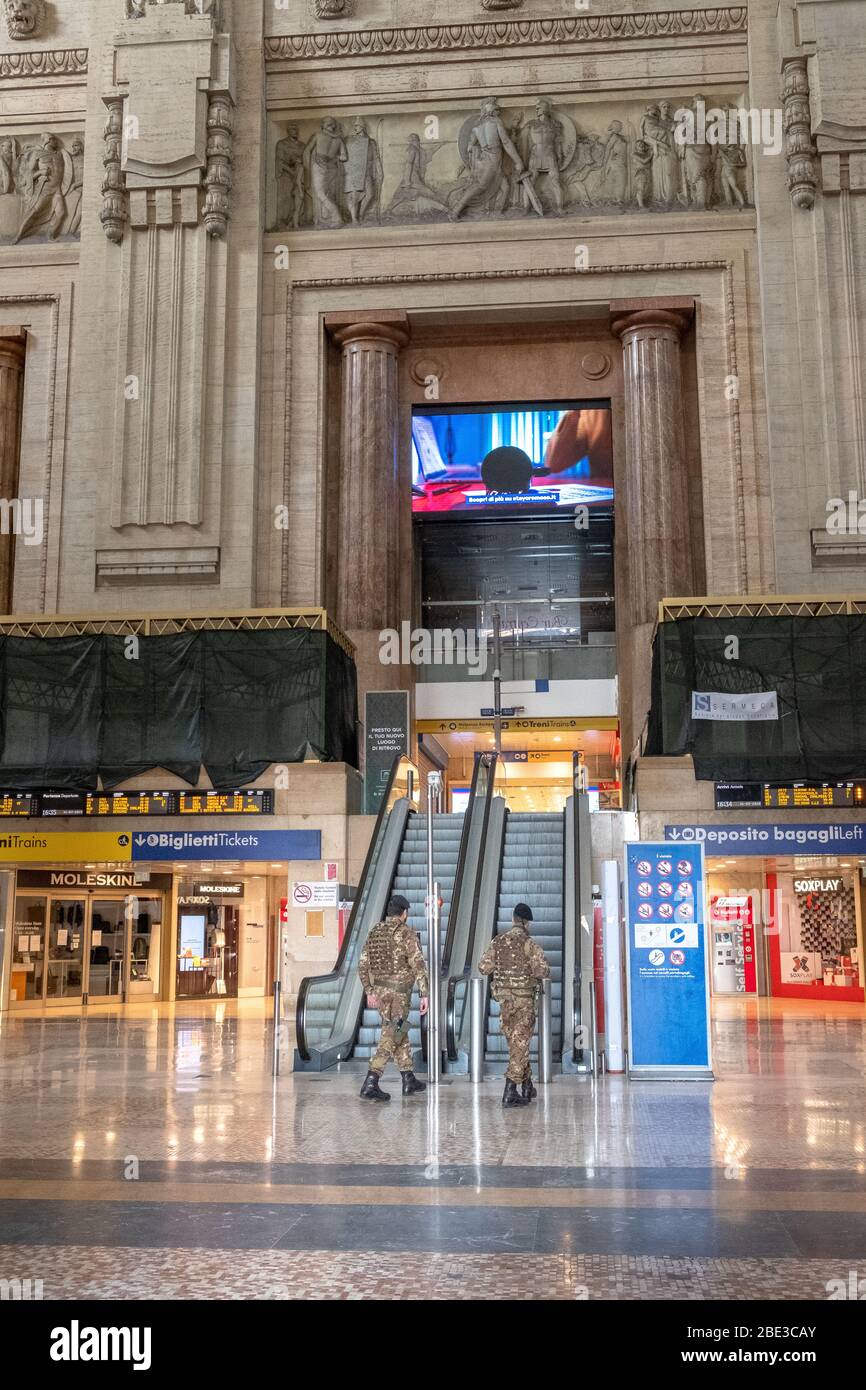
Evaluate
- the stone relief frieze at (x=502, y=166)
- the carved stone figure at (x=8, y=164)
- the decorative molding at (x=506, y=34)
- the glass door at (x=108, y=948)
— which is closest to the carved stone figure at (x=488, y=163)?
the stone relief frieze at (x=502, y=166)

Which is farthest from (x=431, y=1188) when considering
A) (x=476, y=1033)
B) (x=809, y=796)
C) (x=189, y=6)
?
(x=189, y=6)

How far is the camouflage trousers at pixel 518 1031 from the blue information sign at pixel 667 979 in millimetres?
1751

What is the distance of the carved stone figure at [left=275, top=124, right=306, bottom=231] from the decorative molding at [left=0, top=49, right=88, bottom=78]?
3975 millimetres

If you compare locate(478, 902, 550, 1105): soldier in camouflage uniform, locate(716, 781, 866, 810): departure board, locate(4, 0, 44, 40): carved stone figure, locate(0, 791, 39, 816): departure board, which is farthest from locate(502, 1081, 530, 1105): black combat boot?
locate(4, 0, 44, 40): carved stone figure

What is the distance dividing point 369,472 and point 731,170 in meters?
8.29

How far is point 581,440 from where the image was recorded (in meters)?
27.7

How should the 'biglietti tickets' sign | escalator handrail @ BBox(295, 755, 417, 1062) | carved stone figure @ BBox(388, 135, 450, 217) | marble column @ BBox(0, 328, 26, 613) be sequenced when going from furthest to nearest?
carved stone figure @ BBox(388, 135, 450, 217), marble column @ BBox(0, 328, 26, 613), the 'biglietti tickets' sign, escalator handrail @ BBox(295, 755, 417, 1062)

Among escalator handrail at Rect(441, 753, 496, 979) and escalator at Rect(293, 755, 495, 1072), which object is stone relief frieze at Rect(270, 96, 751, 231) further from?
escalator at Rect(293, 755, 495, 1072)

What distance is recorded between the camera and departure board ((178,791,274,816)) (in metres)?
19.3

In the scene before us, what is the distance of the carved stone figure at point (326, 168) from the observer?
24.7 m

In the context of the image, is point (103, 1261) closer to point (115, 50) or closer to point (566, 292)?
point (566, 292)

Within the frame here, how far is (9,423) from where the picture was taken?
2503 centimetres

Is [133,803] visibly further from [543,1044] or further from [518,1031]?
[518,1031]

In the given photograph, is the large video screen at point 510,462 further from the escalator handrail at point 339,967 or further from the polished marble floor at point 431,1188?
the polished marble floor at point 431,1188
